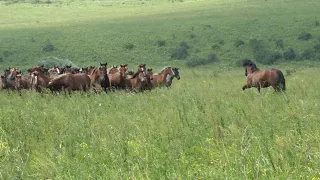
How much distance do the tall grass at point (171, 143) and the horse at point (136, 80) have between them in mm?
9232

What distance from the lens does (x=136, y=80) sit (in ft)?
63.6

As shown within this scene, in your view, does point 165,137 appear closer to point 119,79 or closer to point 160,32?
point 119,79

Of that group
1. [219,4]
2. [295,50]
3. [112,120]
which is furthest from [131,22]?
[112,120]

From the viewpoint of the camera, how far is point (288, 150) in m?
6.15

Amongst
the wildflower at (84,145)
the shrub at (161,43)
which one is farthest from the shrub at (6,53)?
the wildflower at (84,145)

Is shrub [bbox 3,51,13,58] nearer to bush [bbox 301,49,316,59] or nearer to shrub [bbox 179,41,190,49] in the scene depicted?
shrub [bbox 179,41,190,49]

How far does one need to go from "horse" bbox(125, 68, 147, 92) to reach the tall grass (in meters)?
9.23

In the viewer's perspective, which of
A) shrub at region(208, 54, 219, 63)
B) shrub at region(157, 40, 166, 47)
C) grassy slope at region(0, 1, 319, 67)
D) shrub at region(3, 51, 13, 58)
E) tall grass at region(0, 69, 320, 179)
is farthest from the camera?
shrub at region(157, 40, 166, 47)

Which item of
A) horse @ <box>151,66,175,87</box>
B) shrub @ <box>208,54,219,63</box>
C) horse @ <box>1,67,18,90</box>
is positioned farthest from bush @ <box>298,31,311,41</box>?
horse @ <box>1,67,18,90</box>

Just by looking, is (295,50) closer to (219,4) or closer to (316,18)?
(316,18)

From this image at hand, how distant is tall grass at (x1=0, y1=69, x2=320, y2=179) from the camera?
19.0ft

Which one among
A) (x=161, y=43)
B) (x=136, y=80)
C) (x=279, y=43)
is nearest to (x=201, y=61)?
(x=161, y=43)

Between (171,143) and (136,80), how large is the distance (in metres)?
12.5

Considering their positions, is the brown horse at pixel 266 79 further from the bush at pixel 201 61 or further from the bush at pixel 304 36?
the bush at pixel 304 36
